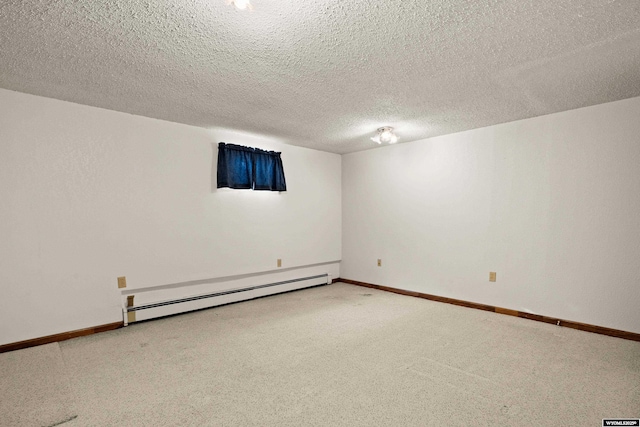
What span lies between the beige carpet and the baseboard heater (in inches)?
6.3

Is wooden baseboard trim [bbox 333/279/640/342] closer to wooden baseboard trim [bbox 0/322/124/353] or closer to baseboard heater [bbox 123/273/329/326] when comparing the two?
baseboard heater [bbox 123/273/329/326]

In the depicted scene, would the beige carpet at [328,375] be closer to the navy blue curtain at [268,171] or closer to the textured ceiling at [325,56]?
the navy blue curtain at [268,171]

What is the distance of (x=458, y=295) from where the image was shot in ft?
13.3

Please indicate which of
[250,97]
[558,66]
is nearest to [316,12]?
[250,97]

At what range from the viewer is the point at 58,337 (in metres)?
2.86

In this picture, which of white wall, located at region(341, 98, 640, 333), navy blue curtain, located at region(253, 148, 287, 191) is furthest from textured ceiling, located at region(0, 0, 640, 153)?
navy blue curtain, located at region(253, 148, 287, 191)

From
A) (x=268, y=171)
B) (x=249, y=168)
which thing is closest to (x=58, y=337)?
(x=249, y=168)

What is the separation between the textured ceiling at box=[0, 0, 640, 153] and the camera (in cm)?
163

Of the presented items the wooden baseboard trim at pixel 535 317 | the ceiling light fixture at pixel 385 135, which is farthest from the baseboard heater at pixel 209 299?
the ceiling light fixture at pixel 385 135

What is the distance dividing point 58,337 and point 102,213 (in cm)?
118

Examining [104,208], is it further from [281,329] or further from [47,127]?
[281,329]

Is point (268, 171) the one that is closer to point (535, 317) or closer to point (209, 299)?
point (209, 299)

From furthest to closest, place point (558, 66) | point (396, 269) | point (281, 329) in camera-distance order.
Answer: point (396, 269)
point (281, 329)
point (558, 66)

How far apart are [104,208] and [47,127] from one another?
2.79ft
